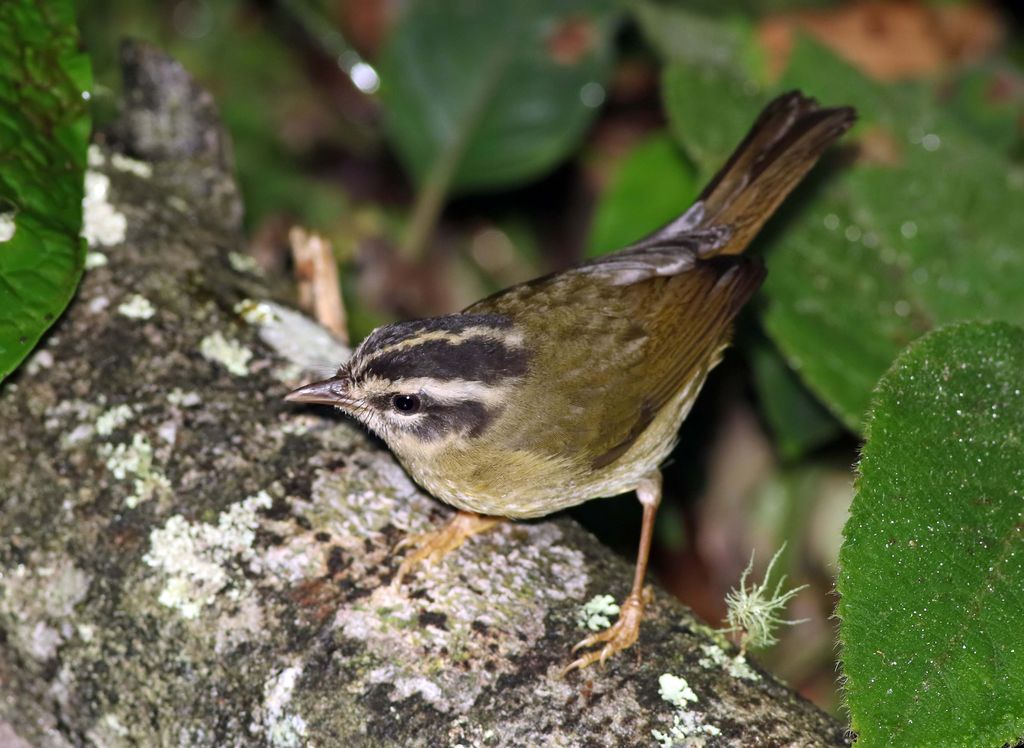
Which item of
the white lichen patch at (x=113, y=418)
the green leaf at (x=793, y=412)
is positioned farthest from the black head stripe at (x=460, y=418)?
the green leaf at (x=793, y=412)

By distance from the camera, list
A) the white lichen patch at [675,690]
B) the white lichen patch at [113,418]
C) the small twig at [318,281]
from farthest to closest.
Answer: the small twig at [318,281] < the white lichen patch at [113,418] < the white lichen patch at [675,690]

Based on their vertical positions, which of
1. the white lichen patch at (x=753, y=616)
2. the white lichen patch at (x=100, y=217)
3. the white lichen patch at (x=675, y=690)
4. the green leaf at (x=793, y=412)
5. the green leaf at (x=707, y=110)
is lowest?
the green leaf at (x=793, y=412)

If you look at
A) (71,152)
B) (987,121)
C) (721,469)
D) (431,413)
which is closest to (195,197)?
(71,152)

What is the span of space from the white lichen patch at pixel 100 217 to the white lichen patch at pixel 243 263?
387 mm

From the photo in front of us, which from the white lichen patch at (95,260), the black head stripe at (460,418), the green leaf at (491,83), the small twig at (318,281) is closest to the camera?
the black head stripe at (460,418)

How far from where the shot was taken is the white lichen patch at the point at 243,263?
13.3 feet

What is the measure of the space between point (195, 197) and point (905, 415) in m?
2.69

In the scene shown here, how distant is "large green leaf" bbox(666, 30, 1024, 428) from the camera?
436cm

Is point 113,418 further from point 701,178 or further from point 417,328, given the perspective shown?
point 701,178

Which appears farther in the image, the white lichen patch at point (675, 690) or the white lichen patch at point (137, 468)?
the white lichen patch at point (137, 468)

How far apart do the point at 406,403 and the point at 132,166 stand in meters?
1.52

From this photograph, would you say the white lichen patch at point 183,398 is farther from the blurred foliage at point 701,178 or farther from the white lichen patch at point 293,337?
the blurred foliage at point 701,178

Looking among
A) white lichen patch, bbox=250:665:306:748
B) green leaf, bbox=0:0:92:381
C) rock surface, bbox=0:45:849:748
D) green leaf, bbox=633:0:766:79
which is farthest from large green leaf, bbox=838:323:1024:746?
green leaf, bbox=633:0:766:79

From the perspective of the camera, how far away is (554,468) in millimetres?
3561
